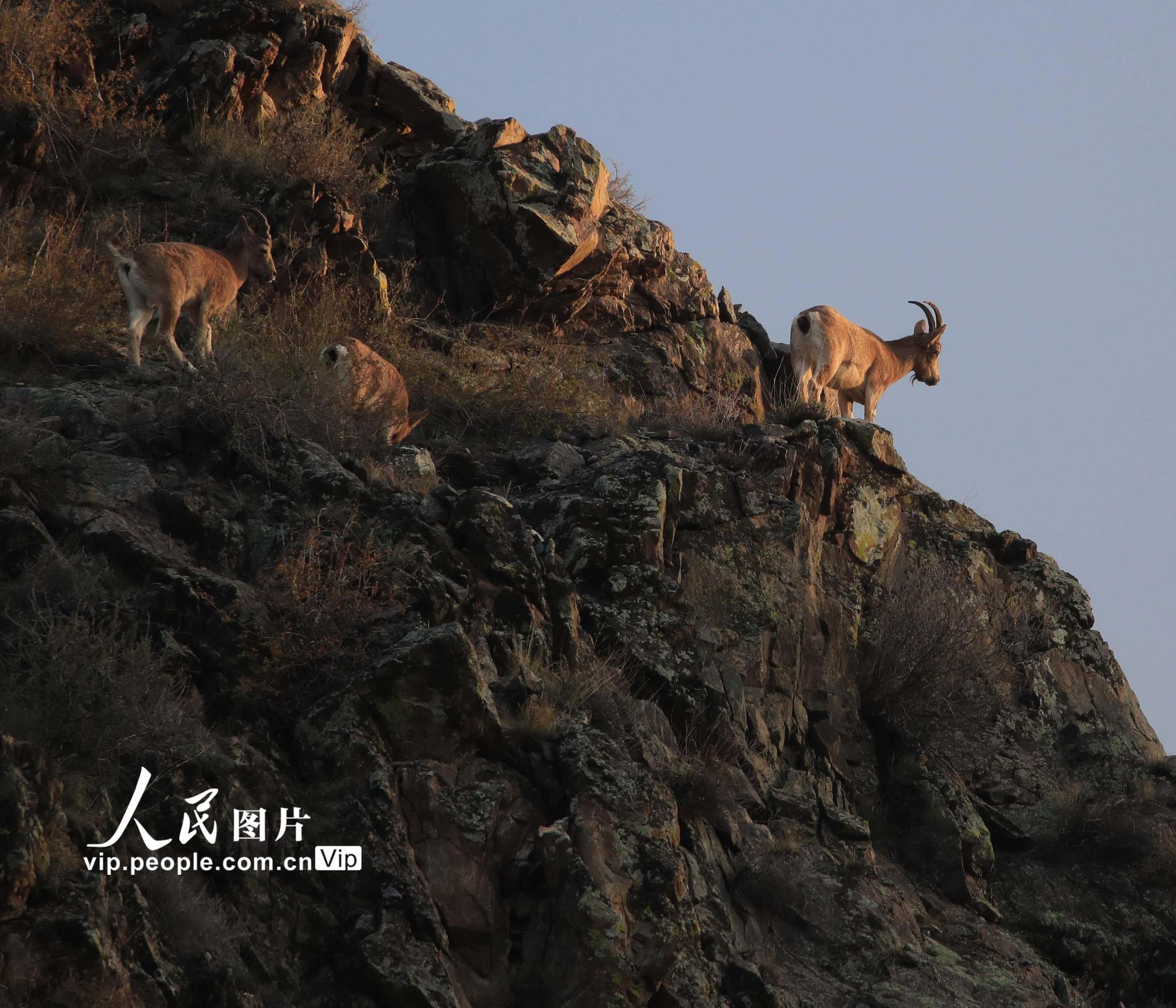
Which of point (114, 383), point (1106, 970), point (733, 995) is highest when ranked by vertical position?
point (114, 383)

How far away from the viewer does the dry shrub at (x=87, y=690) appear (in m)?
6.42

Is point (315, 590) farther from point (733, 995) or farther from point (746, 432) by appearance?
point (746, 432)

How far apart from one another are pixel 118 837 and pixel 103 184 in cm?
1037

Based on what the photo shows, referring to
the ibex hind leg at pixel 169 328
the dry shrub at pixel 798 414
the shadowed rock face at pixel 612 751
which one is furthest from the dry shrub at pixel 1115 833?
the ibex hind leg at pixel 169 328

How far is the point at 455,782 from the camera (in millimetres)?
7527

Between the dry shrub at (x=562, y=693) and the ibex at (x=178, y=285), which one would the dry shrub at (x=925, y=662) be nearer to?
the dry shrub at (x=562, y=693)

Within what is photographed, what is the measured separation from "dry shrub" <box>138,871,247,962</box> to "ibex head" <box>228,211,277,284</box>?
329 inches

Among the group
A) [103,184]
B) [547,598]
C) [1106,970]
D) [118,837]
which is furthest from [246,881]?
[103,184]

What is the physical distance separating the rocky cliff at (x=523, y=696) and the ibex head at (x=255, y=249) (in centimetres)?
59

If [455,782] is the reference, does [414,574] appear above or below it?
above

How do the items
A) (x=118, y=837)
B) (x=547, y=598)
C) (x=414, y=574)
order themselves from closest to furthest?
(x=118, y=837)
(x=414, y=574)
(x=547, y=598)

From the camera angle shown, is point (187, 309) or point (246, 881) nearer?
point (246, 881)

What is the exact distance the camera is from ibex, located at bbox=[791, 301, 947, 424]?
16781mm

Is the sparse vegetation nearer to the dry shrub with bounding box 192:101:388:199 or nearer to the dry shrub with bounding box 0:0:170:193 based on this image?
the dry shrub with bounding box 192:101:388:199
